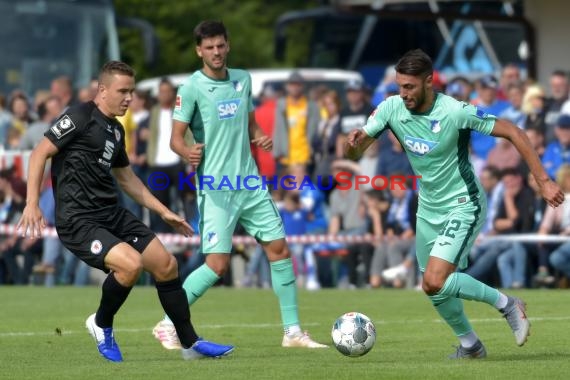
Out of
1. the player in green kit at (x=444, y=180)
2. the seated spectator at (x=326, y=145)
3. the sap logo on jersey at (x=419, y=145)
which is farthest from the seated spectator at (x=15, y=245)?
the sap logo on jersey at (x=419, y=145)

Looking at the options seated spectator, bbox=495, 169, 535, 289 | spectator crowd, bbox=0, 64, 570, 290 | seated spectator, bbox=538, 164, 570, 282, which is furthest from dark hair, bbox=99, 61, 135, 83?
seated spectator, bbox=495, 169, 535, 289

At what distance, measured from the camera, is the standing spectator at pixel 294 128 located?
875 inches

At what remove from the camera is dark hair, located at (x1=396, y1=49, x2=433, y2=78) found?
10492 mm

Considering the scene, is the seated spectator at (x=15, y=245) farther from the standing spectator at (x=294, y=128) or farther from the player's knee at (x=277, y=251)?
the player's knee at (x=277, y=251)

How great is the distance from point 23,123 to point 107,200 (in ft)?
43.9

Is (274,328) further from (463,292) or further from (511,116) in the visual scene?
(511,116)

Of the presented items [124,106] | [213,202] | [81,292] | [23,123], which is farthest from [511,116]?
[124,106]

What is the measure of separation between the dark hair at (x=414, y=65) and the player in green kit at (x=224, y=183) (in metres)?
2.01

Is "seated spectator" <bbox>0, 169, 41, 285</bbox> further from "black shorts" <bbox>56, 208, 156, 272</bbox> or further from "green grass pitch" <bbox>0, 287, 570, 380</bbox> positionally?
"black shorts" <bbox>56, 208, 156, 272</bbox>

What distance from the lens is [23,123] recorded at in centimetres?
2405

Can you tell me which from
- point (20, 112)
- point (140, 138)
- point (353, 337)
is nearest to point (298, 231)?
point (140, 138)

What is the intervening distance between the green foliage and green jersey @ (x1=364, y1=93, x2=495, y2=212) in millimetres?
35351

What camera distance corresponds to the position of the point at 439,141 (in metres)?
10.7

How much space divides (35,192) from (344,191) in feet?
36.1
